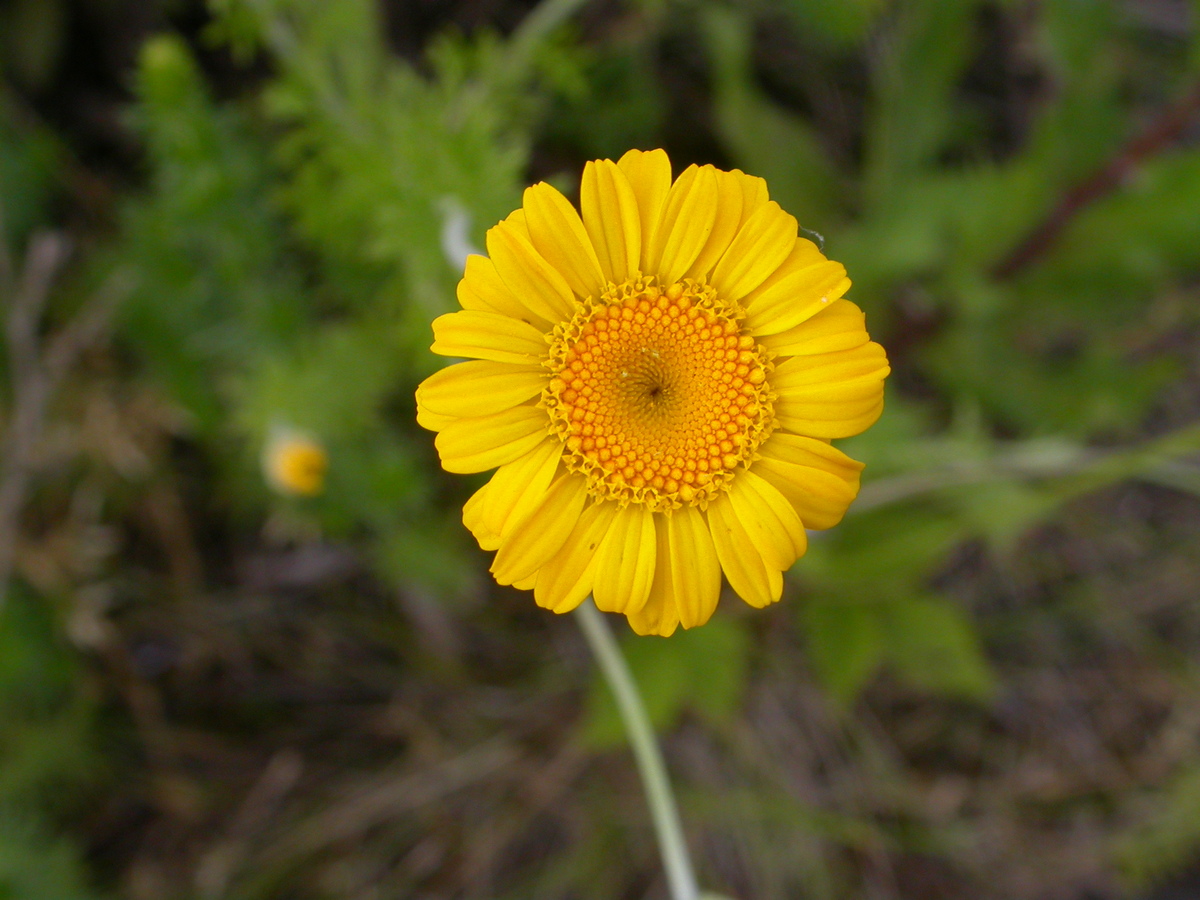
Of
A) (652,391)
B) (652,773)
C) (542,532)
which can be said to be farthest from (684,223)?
(652,773)

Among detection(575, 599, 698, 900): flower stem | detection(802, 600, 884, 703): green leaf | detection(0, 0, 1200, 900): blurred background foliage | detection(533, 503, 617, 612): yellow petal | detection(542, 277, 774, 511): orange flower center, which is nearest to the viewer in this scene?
detection(533, 503, 617, 612): yellow petal

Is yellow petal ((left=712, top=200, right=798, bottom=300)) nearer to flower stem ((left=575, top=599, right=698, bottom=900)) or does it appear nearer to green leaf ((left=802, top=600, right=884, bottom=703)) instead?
flower stem ((left=575, top=599, right=698, bottom=900))

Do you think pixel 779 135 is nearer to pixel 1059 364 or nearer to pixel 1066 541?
pixel 1059 364

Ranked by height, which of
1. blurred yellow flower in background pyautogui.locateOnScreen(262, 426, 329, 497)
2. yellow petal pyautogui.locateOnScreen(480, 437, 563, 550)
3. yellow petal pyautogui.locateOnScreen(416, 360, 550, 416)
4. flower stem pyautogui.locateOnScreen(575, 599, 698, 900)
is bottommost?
flower stem pyautogui.locateOnScreen(575, 599, 698, 900)

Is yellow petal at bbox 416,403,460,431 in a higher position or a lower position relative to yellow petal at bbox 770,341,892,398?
higher

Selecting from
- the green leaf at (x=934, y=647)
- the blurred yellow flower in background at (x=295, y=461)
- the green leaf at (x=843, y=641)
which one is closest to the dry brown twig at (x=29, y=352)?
the blurred yellow flower in background at (x=295, y=461)

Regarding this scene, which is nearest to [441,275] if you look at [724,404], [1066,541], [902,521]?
[724,404]

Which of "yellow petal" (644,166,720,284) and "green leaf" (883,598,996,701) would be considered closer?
"yellow petal" (644,166,720,284)

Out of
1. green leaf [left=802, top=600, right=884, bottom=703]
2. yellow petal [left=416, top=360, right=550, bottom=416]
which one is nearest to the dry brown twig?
yellow petal [left=416, top=360, right=550, bottom=416]
